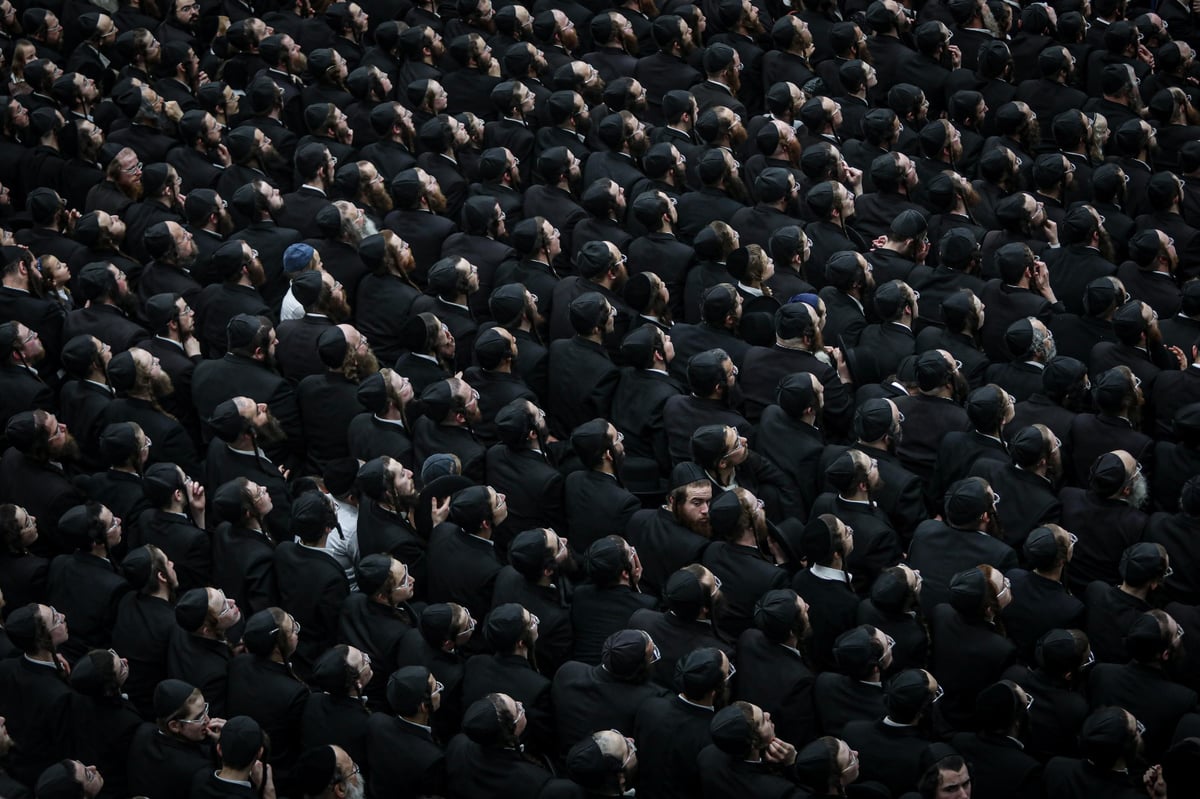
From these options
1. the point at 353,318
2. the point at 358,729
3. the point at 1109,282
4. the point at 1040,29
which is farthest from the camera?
the point at 1040,29

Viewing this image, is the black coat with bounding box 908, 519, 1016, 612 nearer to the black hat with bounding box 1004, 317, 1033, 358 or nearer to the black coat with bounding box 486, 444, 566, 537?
the black hat with bounding box 1004, 317, 1033, 358

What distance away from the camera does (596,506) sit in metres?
9.09

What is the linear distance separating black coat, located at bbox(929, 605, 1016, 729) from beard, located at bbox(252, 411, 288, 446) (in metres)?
3.97

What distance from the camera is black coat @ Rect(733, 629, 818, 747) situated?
Result: 8.00 metres

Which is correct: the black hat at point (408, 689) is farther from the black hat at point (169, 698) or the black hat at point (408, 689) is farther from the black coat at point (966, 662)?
the black coat at point (966, 662)

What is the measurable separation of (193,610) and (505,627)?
1.57 meters

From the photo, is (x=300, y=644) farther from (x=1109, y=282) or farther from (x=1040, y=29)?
(x=1040, y=29)

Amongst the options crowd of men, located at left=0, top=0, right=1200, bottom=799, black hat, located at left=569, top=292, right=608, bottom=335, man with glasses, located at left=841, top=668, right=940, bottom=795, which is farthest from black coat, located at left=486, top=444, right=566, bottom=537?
man with glasses, located at left=841, top=668, right=940, bottom=795

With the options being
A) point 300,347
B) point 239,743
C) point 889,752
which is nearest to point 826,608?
point 889,752

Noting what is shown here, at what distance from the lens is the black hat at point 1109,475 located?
8680 mm

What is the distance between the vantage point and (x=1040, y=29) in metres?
13.5

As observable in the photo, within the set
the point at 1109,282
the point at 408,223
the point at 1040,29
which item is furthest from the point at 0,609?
the point at 1040,29

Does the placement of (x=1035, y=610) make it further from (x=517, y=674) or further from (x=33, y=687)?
(x=33, y=687)

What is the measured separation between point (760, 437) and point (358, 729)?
272cm
